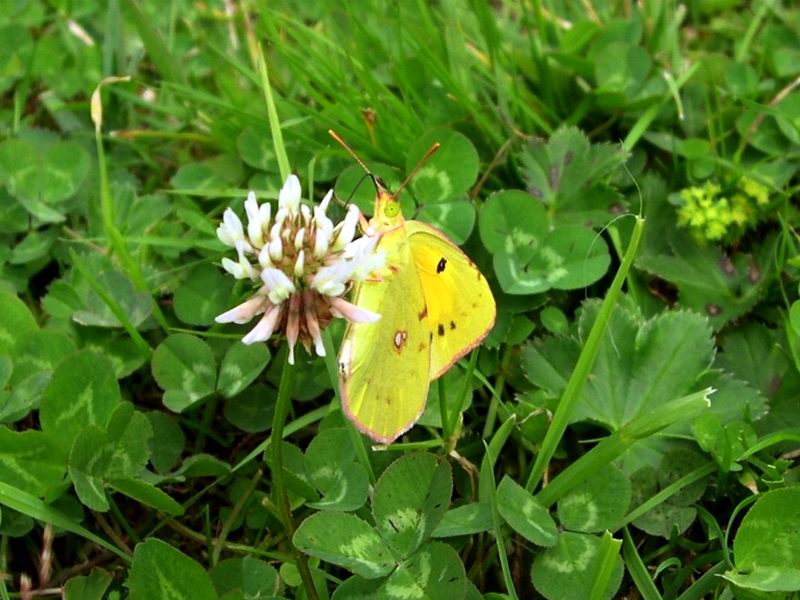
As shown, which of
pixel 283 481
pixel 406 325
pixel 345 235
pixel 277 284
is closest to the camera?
pixel 277 284

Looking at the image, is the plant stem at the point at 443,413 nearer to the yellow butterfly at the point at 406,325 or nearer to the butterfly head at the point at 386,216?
the yellow butterfly at the point at 406,325

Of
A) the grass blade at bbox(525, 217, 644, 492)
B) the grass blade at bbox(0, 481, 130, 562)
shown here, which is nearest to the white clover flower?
the grass blade at bbox(525, 217, 644, 492)

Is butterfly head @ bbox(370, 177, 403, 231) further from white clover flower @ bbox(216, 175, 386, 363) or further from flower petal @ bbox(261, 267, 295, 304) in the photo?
flower petal @ bbox(261, 267, 295, 304)

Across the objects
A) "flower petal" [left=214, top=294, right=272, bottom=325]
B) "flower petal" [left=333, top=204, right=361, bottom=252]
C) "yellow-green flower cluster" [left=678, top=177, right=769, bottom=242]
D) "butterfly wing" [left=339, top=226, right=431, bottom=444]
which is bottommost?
"yellow-green flower cluster" [left=678, top=177, right=769, bottom=242]

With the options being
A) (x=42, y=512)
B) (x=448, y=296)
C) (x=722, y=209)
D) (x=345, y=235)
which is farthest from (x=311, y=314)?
(x=722, y=209)

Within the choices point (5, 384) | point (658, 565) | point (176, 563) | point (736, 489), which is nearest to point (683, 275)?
point (736, 489)

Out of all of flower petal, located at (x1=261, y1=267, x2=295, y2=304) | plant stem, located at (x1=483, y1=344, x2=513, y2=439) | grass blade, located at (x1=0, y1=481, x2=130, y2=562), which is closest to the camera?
flower petal, located at (x1=261, y1=267, x2=295, y2=304)

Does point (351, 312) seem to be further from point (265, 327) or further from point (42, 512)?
point (42, 512)
